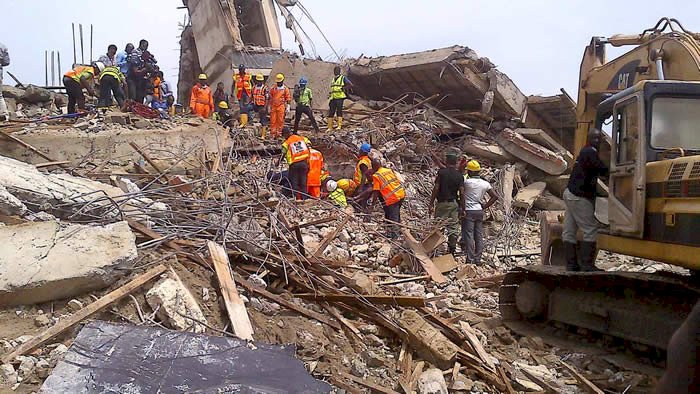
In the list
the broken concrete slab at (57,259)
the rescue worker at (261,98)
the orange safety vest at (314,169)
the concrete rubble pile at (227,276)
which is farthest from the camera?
the rescue worker at (261,98)

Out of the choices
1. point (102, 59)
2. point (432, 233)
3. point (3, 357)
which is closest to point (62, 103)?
point (102, 59)

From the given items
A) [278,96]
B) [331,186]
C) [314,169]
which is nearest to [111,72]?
[278,96]

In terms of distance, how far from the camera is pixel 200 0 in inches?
691

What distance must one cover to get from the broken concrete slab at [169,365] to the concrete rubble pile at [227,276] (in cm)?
5

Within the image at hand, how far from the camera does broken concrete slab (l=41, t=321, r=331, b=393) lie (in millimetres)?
3279

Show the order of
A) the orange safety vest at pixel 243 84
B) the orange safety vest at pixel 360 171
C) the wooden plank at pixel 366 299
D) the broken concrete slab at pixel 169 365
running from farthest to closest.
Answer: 1. the orange safety vest at pixel 243 84
2. the orange safety vest at pixel 360 171
3. the wooden plank at pixel 366 299
4. the broken concrete slab at pixel 169 365

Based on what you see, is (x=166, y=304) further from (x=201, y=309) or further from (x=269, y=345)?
(x=269, y=345)

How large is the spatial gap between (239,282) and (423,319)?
1561mm

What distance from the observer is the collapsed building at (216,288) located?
11.8 feet

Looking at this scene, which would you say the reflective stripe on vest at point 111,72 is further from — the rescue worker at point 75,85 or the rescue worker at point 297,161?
the rescue worker at point 297,161

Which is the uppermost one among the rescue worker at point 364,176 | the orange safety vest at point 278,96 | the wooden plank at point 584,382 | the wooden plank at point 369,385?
the orange safety vest at point 278,96

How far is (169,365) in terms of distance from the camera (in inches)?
137

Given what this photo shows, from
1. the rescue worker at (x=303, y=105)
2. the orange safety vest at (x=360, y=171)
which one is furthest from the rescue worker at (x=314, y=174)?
the rescue worker at (x=303, y=105)

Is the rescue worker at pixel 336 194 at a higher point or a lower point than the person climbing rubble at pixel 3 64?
lower
